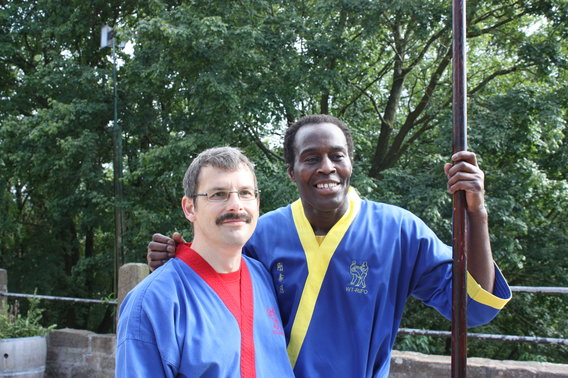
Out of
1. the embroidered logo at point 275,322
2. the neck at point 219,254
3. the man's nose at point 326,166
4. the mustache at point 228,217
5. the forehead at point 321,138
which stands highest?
the forehead at point 321,138

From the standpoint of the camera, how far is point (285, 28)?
8.75m

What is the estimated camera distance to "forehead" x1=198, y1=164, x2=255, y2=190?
1922 mm

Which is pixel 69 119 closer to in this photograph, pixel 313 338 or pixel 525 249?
pixel 525 249

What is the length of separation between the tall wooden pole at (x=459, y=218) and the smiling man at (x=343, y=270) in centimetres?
13

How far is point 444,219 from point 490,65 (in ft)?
13.8

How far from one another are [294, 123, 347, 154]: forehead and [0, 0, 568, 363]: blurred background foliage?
539 centimetres

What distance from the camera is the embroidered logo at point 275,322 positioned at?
2.01 metres

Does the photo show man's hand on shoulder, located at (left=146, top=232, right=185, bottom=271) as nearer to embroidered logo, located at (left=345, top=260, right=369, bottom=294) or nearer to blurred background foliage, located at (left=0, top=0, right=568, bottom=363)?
embroidered logo, located at (left=345, top=260, right=369, bottom=294)

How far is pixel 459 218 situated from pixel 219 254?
775 mm

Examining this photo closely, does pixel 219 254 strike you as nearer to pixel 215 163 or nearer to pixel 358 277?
pixel 215 163

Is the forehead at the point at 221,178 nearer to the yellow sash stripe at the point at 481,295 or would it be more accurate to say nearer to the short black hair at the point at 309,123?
the short black hair at the point at 309,123

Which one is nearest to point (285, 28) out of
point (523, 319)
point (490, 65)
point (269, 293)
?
point (490, 65)

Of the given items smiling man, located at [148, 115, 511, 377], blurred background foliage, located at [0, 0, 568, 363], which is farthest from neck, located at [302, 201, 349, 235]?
blurred background foliage, located at [0, 0, 568, 363]

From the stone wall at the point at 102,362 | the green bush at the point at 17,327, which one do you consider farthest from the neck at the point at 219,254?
the green bush at the point at 17,327
